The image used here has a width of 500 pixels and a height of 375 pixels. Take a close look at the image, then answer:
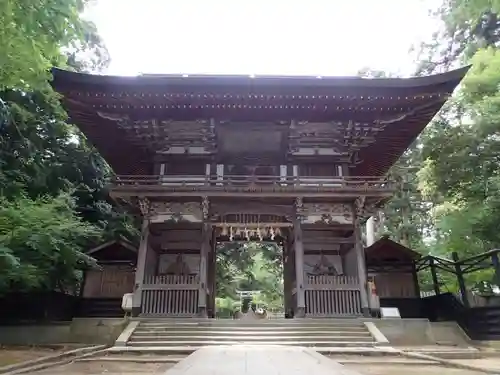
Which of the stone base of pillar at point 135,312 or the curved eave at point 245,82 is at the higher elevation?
the curved eave at point 245,82

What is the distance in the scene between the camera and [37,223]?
32.2ft

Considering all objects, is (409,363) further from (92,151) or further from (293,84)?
(92,151)

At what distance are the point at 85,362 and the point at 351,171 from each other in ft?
34.9

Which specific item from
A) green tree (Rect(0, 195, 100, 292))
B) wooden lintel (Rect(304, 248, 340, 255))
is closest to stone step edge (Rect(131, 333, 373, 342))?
green tree (Rect(0, 195, 100, 292))

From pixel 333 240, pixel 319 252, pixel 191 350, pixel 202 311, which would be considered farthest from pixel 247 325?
pixel 319 252

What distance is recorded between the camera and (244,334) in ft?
30.3

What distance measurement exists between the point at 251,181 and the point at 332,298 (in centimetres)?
427

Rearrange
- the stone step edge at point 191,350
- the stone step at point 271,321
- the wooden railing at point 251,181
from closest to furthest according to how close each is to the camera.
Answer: the stone step edge at point 191,350
the stone step at point 271,321
the wooden railing at point 251,181

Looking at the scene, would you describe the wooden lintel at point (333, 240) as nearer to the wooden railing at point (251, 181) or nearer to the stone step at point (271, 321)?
the wooden railing at point (251, 181)

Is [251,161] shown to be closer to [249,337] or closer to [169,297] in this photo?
[169,297]

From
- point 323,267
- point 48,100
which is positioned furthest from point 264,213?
point 48,100

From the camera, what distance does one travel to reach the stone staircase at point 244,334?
339 inches

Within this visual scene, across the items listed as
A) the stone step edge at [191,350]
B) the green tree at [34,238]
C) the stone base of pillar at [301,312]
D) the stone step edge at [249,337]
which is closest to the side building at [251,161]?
the stone base of pillar at [301,312]

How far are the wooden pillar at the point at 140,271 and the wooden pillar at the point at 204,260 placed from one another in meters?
1.72
